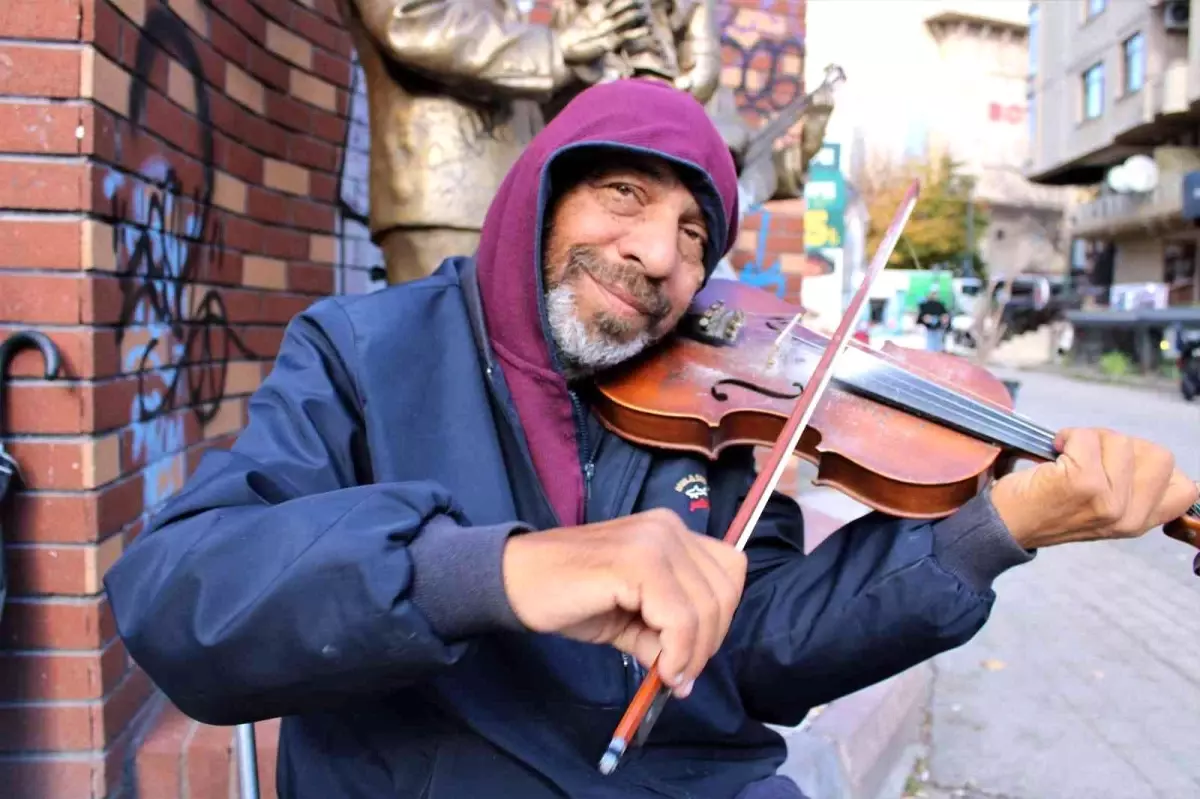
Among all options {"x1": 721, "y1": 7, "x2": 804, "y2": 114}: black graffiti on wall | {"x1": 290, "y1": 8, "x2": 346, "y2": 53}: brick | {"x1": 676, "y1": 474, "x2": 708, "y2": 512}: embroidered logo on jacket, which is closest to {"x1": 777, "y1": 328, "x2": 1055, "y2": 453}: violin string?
{"x1": 676, "y1": 474, "x2": 708, "y2": 512}: embroidered logo on jacket

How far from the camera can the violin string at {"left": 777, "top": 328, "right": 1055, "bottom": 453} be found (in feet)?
4.77

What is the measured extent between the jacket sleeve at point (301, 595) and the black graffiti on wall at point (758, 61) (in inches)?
159

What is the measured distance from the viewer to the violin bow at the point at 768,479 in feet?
2.83

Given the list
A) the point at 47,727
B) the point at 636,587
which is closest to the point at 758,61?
the point at 47,727

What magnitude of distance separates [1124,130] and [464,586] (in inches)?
1063

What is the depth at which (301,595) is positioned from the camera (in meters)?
0.89

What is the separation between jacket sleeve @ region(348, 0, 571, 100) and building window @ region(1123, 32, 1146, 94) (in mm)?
25197

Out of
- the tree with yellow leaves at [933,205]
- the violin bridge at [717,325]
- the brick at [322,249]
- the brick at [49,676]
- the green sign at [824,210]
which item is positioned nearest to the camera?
the brick at [49,676]

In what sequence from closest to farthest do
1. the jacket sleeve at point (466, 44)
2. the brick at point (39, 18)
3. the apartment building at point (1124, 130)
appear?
the brick at point (39, 18) → the jacket sleeve at point (466, 44) → the apartment building at point (1124, 130)

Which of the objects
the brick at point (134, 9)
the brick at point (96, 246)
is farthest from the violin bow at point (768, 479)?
the brick at point (134, 9)

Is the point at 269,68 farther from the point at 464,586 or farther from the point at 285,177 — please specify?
the point at 464,586

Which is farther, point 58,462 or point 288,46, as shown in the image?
point 288,46

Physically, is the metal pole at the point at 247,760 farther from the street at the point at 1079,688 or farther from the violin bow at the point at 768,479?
the street at the point at 1079,688

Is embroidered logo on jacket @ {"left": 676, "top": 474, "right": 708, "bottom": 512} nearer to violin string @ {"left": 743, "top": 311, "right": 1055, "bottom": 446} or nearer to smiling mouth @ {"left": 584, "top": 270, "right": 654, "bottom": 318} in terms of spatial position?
smiling mouth @ {"left": 584, "top": 270, "right": 654, "bottom": 318}
